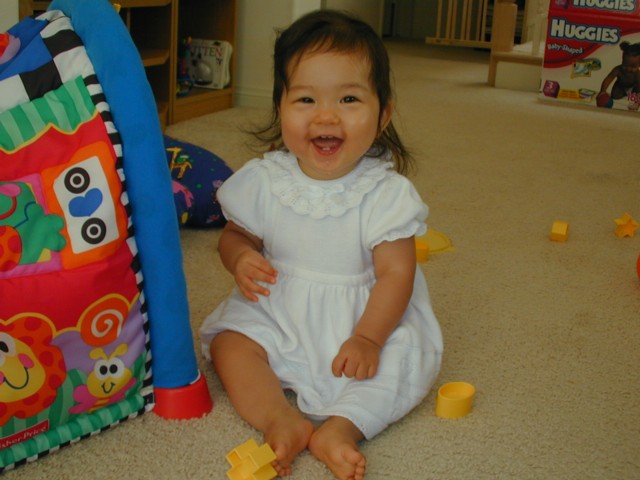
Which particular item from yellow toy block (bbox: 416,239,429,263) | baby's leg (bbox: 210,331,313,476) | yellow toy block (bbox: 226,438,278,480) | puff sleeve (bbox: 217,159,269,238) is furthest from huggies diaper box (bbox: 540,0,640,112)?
yellow toy block (bbox: 226,438,278,480)

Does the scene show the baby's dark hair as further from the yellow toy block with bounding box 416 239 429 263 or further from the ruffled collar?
the yellow toy block with bounding box 416 239 429 263

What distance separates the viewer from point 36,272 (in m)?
0.84

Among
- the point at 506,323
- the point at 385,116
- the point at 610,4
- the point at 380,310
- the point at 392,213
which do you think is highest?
the point at 610,4

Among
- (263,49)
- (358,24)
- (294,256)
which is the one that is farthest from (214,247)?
(263,49)

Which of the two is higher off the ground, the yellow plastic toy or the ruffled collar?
the ruffled collar

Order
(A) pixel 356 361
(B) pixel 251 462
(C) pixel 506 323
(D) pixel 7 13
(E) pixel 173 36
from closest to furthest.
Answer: (B) pixel 251 462 < (A) pixel 356 361 < (C) pixel 506 323 < (D) pixel 7 13 < (E) pixel 173 36

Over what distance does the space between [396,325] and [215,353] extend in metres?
0.23

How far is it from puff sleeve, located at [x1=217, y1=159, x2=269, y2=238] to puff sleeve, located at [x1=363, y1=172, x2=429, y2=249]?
139 millimetres

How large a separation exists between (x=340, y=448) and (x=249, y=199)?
1.18ft

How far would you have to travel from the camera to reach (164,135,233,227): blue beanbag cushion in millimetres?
1510

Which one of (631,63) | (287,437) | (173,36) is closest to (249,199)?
(287,437)

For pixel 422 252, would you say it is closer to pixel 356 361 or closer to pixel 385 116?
pixel 385 116

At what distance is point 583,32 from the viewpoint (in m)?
2.90

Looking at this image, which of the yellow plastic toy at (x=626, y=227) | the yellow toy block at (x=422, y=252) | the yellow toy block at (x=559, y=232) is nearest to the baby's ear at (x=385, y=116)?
the yellow toy block at (x=422, y=252)
